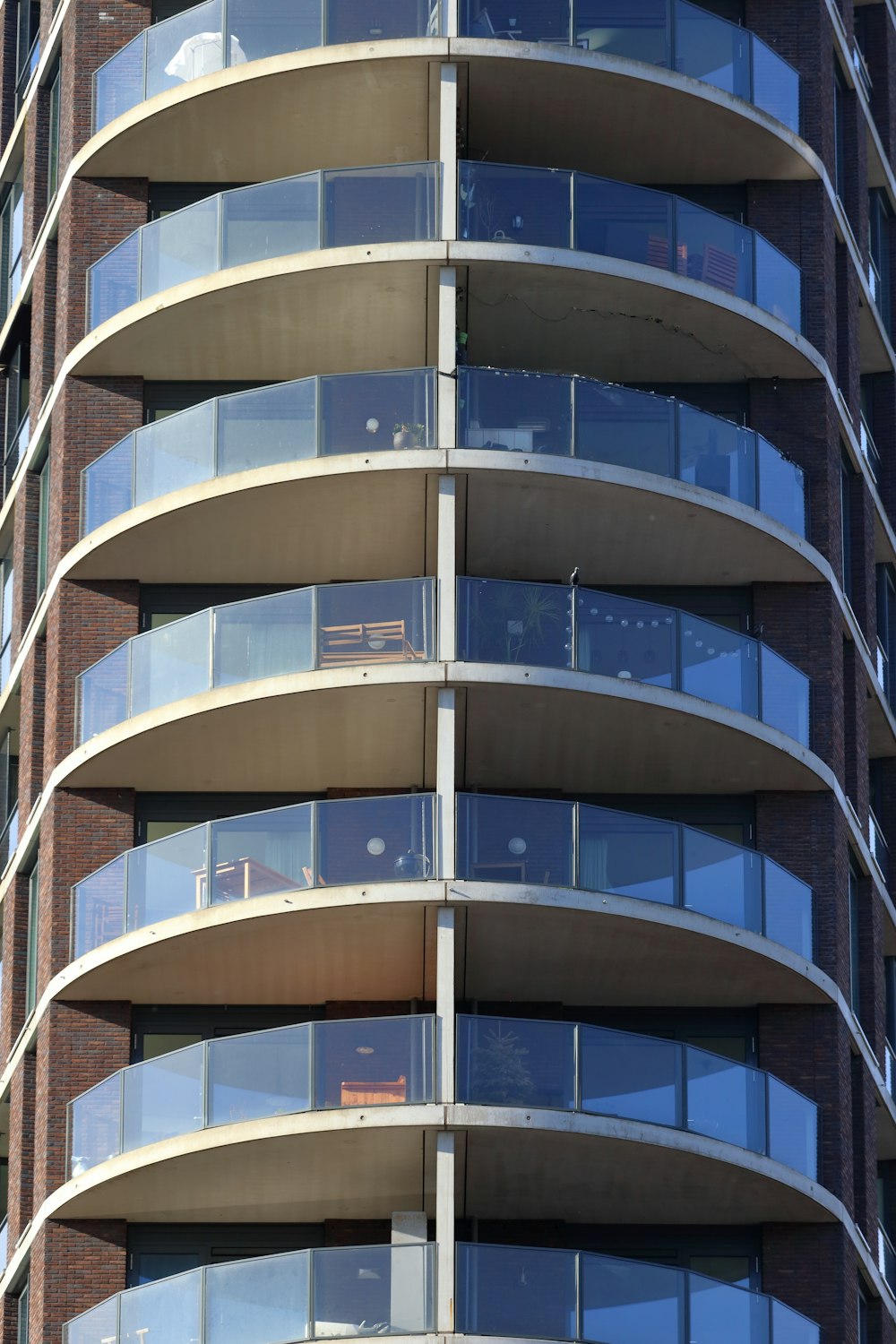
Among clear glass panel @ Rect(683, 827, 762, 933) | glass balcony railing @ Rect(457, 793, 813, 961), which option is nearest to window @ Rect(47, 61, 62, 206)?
glass balcony railing @ Rect(457, 793, 813, 961)

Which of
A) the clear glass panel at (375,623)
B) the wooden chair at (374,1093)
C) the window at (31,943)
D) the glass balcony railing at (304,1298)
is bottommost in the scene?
the glass balcony railing at (304,1298)

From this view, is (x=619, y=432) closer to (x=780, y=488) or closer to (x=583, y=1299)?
(x=780, y=488)

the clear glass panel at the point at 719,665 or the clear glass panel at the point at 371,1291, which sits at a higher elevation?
the clear glass panel at the point at 719,665

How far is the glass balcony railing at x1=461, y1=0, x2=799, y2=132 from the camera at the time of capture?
158 ft

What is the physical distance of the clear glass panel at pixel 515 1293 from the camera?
41625 millimetres

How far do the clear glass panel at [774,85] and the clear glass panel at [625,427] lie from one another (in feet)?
16.8

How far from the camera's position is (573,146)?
1959 inches

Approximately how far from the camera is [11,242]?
56.5m

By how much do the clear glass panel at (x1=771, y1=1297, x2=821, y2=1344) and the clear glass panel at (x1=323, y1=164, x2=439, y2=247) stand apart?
44.5 feet

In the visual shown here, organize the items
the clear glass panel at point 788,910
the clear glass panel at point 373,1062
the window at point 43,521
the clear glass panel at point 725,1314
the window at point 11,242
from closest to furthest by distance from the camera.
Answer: the clear glass panel at point 725,1314 → the clear glass panel at point 373,1062 → the clear glass panel at point 788,910 → the window at point 43,521 → the window at point 11,242

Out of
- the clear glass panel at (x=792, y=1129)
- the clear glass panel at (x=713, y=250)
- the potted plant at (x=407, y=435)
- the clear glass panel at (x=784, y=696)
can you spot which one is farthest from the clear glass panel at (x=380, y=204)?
the clear glass panel at (x=792, y=1129)

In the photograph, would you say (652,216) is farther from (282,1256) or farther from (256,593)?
(282,1256)

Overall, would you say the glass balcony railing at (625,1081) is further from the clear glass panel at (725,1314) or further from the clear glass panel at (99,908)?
the clear glass panel at (99,908)

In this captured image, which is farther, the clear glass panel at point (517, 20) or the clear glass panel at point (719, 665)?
the clear glass panel at point (517, 20)
